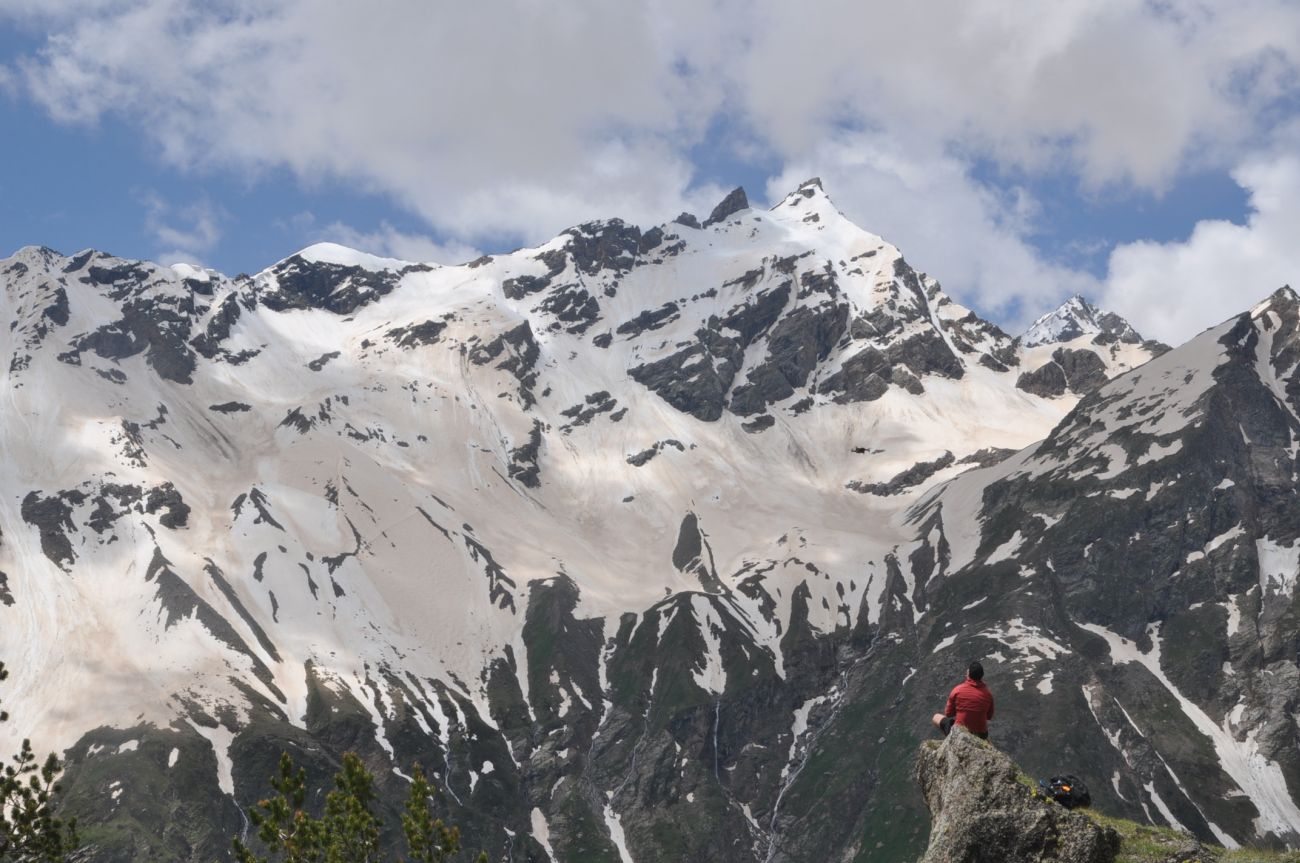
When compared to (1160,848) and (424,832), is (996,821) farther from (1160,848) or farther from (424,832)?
(424,832)

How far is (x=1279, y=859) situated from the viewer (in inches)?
1076

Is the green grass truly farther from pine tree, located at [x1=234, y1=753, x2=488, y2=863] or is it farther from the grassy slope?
pine tree, located at [x1=234, y1=753, x2=488, y2=863]

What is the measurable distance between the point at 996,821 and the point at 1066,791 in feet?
5.61

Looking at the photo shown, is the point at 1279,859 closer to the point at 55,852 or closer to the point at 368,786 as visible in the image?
the point at 368,786

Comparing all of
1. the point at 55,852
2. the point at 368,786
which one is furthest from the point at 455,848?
the point at 55,852

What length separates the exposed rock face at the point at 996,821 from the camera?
25.1 m

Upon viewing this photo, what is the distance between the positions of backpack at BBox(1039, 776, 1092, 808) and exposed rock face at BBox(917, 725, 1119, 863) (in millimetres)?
492

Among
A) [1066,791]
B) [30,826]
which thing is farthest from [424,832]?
[1066,791]

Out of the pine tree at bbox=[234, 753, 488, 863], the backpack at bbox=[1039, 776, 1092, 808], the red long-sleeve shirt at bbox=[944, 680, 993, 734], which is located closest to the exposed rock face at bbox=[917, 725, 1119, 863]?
the red long-sleeve shirt at bbox=[944, 680, 993, 734]

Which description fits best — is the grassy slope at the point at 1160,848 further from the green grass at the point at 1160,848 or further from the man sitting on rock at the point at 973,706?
the man sitting on rock at the point at 973,706

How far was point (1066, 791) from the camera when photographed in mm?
26328

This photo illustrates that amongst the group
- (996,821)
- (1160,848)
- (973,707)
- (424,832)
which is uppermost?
(424,832)

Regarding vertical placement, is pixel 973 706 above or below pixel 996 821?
above

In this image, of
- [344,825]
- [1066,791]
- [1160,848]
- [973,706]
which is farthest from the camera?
[344,825]
